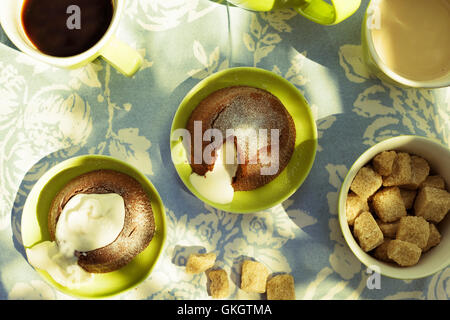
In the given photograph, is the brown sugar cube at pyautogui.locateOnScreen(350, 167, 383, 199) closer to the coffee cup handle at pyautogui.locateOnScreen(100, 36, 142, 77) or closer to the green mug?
the green mug

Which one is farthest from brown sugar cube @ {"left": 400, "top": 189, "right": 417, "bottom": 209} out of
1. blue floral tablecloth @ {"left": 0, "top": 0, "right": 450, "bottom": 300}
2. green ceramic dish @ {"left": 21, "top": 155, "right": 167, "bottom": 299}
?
green ceramic dish @ {"left": 21, "top": 155, "right": 167, "bottom": 299}

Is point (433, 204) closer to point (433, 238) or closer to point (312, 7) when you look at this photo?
point (433, 238)

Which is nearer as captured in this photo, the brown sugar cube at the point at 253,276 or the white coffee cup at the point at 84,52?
the white coffee cup at the point at 84,52

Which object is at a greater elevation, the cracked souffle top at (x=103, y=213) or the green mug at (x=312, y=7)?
the green mug at (x=312, y=7)

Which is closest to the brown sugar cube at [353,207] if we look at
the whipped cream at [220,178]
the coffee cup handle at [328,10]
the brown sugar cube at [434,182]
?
the brown sugar cube at [434,182]

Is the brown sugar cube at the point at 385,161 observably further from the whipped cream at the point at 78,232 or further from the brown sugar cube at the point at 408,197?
the whipped cream at the point at 78,232

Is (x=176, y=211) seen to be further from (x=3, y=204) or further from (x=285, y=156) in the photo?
(x=3, y=204)
